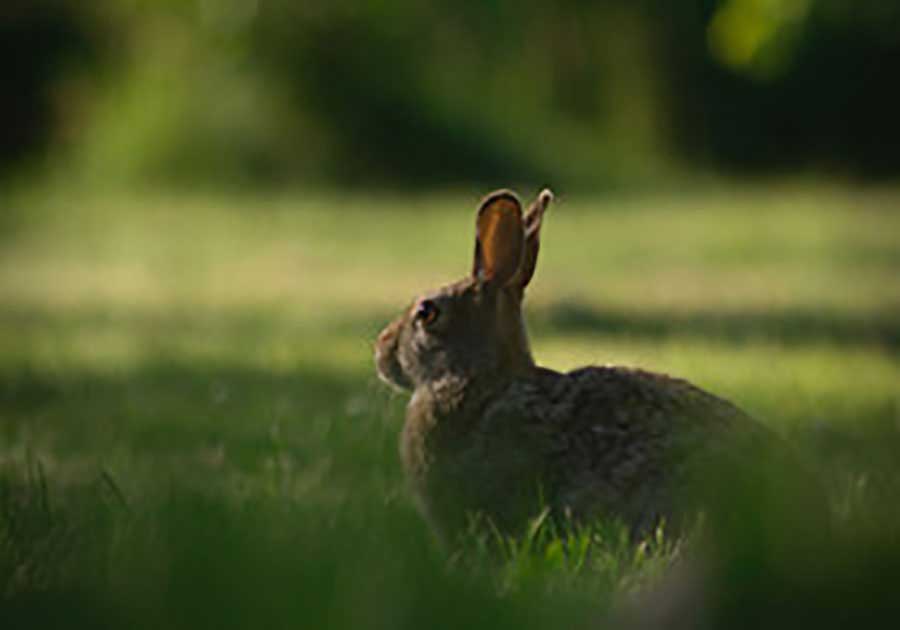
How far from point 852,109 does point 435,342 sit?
73.1 feet

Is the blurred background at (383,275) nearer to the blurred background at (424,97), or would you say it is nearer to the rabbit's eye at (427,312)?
the blurred background at (424,97)

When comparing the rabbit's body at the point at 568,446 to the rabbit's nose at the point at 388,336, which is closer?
the rabbit's body at the point at 568,446

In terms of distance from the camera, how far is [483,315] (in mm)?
4254

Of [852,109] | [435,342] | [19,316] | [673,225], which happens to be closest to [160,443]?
[435,342]

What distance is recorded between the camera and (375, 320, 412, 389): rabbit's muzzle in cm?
442

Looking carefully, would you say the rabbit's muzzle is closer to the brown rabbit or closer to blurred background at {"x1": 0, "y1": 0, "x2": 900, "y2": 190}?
the brown rabbit

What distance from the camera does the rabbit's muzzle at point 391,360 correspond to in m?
4.42

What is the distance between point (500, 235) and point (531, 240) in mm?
182

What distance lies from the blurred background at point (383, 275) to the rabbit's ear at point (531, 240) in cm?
63

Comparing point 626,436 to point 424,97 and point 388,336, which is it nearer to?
point 388,336

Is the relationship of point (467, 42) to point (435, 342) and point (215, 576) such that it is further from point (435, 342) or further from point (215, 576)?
point (215, 576)

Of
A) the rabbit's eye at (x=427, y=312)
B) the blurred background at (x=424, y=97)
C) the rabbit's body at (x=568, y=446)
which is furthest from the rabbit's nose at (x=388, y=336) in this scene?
the blurred background at (x=424, y=97)

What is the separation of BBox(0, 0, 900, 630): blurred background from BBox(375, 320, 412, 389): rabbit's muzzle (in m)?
0.32

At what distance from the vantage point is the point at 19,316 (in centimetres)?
1098
